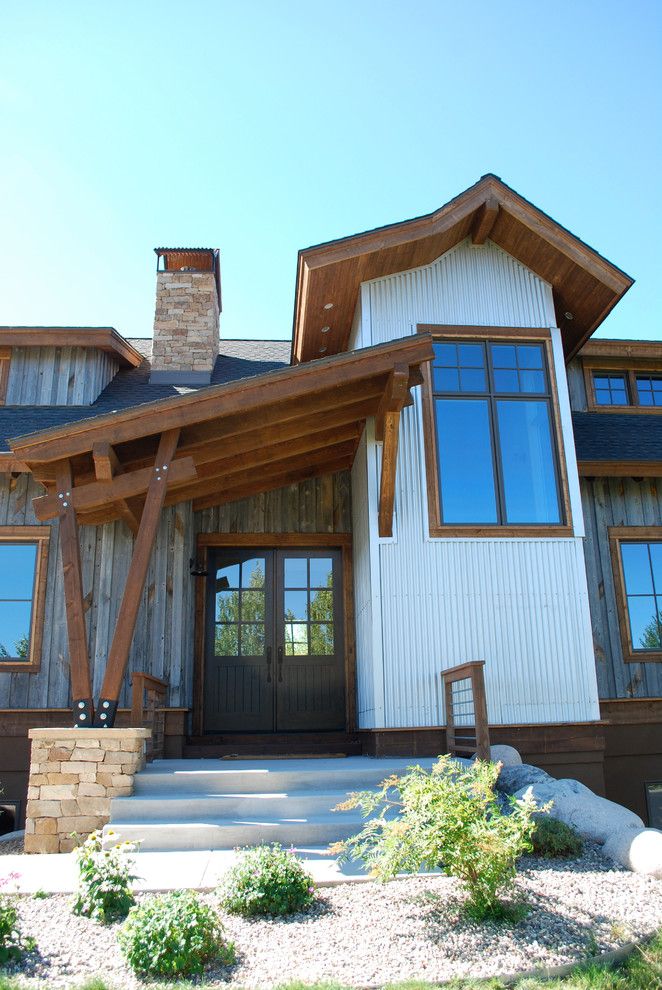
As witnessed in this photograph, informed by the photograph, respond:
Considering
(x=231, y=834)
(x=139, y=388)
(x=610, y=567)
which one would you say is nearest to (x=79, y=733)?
(x=231, y=834)

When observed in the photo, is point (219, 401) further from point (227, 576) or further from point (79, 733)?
point (227, 576)

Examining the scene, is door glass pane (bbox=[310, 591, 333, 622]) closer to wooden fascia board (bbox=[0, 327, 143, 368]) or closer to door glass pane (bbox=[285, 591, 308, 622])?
door glass pane (bbox=[285, 591, 308, 622])

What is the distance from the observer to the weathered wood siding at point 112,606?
26.9 feet

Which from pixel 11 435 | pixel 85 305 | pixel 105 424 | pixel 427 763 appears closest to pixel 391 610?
pixel 427 763

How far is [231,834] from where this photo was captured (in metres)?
5.26

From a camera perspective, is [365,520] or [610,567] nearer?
[365,520]

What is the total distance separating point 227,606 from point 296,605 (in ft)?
2.61

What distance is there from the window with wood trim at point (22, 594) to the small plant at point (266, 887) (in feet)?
15.7

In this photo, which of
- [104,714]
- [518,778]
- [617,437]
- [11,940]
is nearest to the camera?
[11,940]

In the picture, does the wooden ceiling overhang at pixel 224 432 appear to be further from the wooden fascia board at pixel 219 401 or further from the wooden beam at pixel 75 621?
the wooden beam at pixel 75 621

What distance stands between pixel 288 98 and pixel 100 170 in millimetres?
2415

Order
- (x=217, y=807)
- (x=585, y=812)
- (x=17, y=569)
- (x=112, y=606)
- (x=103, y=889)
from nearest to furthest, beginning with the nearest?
(x=103, y=889), (x=585, y=812), (x=217, y=807), (x=112, y=606), (x=17, y=569)

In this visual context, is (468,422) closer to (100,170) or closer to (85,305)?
(100,170)

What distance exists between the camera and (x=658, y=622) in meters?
9.14
